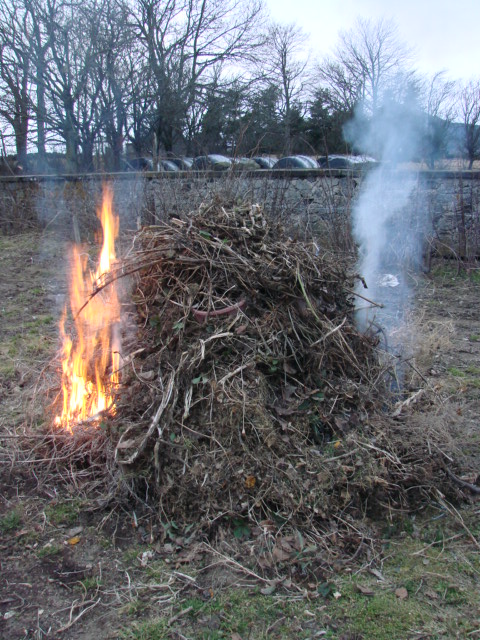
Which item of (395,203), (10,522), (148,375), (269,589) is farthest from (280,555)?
(395,203)

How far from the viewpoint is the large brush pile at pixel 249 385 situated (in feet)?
10.2

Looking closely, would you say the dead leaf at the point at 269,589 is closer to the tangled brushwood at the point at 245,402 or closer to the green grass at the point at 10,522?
the tangled brushwood at the point at 245,402

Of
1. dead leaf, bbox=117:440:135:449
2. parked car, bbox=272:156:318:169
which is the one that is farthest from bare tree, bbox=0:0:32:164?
dead leaf, bbox=117:440:135:449

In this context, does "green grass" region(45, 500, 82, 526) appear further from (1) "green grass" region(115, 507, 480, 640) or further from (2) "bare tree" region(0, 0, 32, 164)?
(2) "bare tree" region(0, 0, 32, 164)

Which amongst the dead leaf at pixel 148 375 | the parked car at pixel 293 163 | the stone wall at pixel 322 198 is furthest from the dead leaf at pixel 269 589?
the parked car at pixel 293 163

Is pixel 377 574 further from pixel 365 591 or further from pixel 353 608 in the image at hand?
pixel 353 608

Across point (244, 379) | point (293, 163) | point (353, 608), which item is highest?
point (293, 163)

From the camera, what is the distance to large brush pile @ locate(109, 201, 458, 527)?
3098 mm

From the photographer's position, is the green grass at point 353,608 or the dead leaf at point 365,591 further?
the dead leaf at point 365,591

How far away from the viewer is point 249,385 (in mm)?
3342

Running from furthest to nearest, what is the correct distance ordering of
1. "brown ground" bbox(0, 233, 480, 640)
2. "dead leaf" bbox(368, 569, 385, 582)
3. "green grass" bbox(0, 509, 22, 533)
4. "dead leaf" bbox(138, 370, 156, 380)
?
"dead leaf" bbox(138, 370, 156, 380) < "green grass" bbox(0, 509, 22, 533) < "dead leaf" bbox(368, 569, 385, 582) < "brown ground" bbox(0, 233, 480, 640)

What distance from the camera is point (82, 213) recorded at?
41.8 ft

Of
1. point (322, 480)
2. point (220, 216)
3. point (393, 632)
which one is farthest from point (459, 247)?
point (393, 632)

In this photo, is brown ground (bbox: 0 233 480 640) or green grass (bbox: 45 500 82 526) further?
green grass (bbox: 45 500 82 526)
